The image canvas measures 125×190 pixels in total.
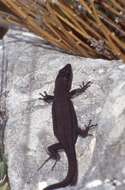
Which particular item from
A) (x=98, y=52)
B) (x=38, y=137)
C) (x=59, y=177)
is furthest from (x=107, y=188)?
(x=98, y=52)

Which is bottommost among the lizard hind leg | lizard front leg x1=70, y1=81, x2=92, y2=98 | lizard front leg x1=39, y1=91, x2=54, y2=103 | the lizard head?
the lizard hind leg

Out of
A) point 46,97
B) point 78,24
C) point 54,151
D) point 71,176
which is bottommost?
point 71,176

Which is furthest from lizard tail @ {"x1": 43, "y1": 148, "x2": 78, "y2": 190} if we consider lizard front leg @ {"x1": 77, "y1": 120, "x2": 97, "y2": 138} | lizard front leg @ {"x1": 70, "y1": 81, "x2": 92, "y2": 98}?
lizard front leg @ {"x1": 70, "y1": 81, "x2": 92, "y2": 98}

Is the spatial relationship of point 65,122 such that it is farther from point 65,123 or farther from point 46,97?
point 46,97

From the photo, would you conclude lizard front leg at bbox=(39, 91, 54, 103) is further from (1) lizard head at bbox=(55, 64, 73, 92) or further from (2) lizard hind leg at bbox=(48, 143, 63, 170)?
(2) lizard hind leg at bbox=(48, 143, 63, 170)

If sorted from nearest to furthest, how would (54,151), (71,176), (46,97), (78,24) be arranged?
(71,176)
(54,151)
(78,24)
(46,97)

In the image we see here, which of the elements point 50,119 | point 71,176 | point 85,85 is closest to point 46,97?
point 50,119
